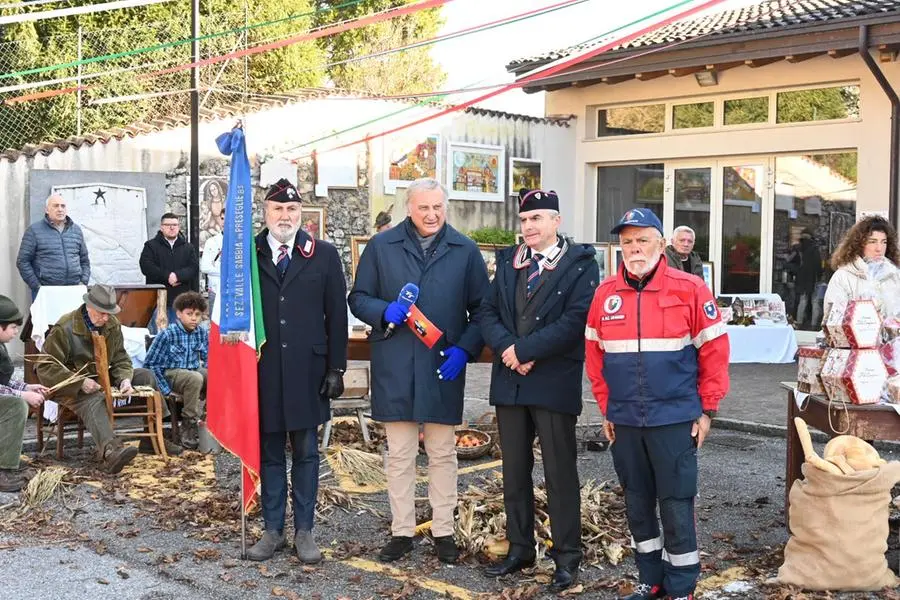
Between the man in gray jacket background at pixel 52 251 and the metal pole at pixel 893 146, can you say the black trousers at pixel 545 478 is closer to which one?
the man in gray jacket background at pixel 52 251

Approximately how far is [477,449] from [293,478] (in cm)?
270

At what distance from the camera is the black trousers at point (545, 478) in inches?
222

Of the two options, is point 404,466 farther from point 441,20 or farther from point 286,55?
point 441,20

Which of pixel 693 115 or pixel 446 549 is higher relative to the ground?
pixel 693 115

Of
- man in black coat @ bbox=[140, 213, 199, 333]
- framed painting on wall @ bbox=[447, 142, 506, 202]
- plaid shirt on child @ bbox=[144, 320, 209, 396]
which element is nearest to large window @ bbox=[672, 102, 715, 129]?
framed painting on wall @ bbox=[447, 142, 506, 202]

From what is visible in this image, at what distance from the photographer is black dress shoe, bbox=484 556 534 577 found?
5.75 meters

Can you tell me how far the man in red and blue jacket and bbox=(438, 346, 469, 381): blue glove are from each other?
957 mm

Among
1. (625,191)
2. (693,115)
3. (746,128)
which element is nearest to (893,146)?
(746,128)

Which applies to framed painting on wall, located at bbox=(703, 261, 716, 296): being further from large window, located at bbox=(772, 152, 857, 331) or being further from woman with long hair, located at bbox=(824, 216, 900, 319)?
woman with long hair, located at bbox=(824, 216, 900, 319)

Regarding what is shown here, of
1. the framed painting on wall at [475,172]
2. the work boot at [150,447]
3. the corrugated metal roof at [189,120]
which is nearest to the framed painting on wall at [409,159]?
the framed painting on wall at [475,172]

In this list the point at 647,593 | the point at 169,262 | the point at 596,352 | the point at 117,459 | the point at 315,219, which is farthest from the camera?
the point at 315,219

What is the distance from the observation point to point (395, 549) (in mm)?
6023

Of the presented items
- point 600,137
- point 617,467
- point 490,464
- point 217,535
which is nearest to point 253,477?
point 217,535

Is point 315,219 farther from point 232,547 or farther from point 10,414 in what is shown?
point 232,547
